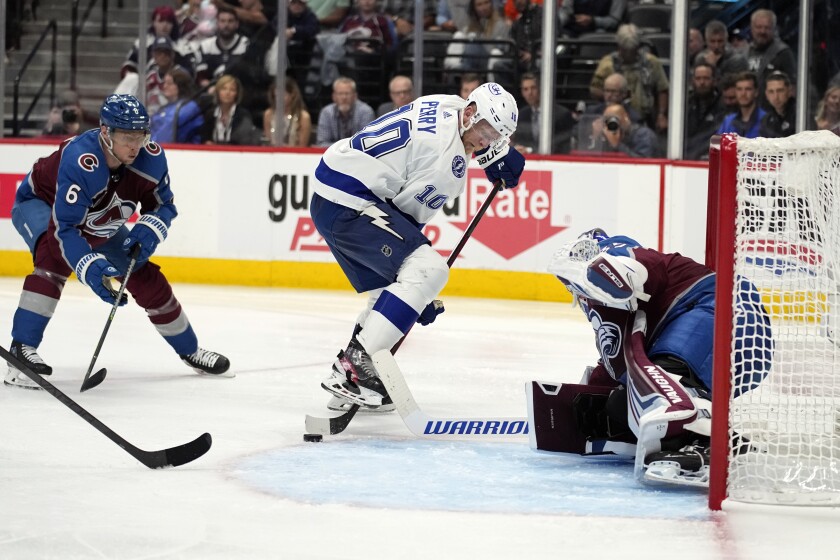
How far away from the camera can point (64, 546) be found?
249 cm

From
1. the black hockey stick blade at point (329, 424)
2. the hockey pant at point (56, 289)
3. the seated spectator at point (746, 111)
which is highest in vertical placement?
the seated spectator at point (746, 111)

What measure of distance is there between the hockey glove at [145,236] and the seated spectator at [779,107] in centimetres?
376

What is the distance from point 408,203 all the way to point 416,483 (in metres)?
1.05

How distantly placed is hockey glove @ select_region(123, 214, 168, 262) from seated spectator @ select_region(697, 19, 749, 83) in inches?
148

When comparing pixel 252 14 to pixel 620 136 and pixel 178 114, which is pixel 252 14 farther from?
pixel 620 136

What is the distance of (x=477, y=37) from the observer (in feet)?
24.3

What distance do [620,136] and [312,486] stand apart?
4.51 m

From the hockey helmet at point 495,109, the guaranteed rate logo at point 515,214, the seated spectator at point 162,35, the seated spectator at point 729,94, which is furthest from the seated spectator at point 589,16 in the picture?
the hockey helmet at point 495,109

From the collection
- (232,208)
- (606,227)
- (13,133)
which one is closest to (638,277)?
(606,227)

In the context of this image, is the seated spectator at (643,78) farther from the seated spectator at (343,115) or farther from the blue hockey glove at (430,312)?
the blue hockey glove at (430,312)

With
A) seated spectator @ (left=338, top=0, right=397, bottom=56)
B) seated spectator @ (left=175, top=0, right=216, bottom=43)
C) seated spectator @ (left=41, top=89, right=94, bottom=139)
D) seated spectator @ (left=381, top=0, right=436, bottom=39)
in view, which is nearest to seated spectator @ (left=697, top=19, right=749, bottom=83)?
seated spectator @ (left=381, top=0, right=436, bottom=39)

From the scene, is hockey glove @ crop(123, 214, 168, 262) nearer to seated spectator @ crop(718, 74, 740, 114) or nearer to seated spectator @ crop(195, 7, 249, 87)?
seated spectator @ crop(195, 7, 249, 87)

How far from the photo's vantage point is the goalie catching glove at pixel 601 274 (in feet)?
10.2

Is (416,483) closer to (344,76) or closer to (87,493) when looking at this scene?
(87,493)
